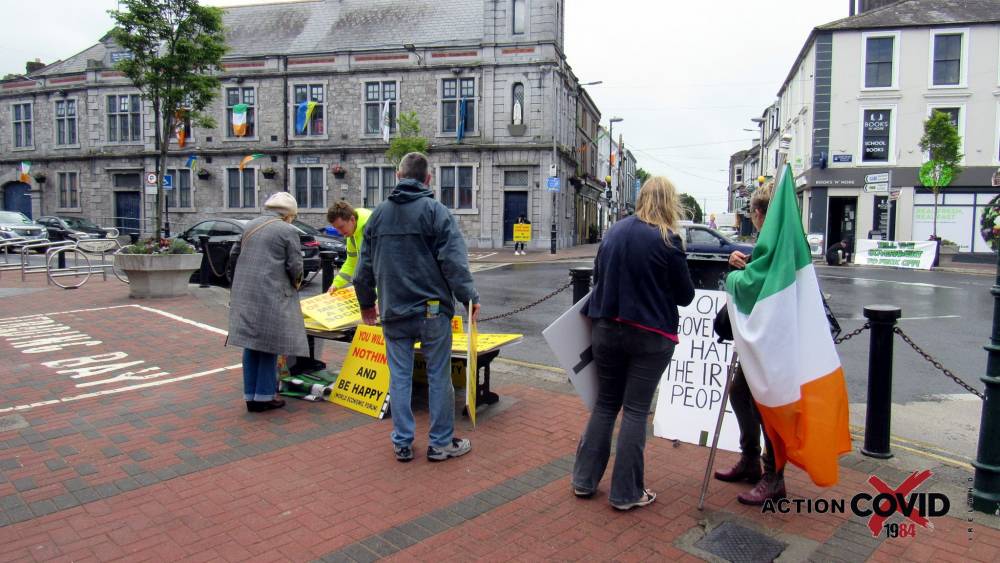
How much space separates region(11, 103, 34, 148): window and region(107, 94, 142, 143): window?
22.7 ft

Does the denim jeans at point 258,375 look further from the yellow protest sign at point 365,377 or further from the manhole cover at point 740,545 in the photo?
the manhole cover at point 740,545

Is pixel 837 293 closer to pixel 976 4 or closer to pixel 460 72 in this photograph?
pixel 460 72

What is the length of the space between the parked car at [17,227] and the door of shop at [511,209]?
19.4m

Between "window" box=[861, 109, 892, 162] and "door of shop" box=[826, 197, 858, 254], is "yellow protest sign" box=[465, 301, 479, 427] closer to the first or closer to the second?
"door of shop" box=[826, 197, 858, 254]

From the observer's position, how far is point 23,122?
41688 mm

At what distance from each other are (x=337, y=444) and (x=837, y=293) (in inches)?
550

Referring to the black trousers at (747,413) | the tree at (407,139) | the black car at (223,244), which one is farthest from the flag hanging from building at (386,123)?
the black trousers at (747,413)

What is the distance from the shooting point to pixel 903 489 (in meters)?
4.09

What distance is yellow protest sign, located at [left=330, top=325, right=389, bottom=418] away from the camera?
5.55 m

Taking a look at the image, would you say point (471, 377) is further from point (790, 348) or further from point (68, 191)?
point (68, 191)

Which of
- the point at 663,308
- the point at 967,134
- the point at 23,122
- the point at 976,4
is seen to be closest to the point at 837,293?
the point at 663,308

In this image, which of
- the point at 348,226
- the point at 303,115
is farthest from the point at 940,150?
the point at 348,226

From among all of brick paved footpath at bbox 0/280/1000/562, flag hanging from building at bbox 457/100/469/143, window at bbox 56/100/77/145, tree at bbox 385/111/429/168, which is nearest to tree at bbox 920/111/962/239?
flag hanging from building at bbox 457/100/469/143

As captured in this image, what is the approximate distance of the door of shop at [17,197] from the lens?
42.0 metres
